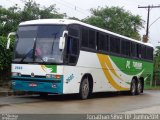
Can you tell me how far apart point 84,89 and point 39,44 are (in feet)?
9.70

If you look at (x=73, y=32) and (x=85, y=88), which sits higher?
(x=73, y=32)

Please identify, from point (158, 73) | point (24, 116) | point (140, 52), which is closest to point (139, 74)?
point (140, 52)

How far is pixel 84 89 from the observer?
64.3 ft

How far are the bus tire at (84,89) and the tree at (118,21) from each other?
38.8 metres

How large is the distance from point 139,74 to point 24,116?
16.4 metres

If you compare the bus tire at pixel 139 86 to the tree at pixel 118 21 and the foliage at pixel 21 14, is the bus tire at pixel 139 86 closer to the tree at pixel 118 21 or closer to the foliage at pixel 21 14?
the foliage at pixel 21 14

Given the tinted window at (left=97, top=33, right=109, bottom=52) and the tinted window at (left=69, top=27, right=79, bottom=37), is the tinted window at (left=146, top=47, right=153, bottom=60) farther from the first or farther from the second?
the tinted window at (left=69, top=27, right=79, bottom=37)

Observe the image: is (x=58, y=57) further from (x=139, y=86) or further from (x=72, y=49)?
(x=139, y=86)

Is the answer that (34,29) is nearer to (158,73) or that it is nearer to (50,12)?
(50,12)

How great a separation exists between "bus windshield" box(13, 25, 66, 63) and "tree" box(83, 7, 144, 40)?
4025 cm

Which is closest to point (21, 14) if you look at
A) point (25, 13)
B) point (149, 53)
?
point (25, 13)

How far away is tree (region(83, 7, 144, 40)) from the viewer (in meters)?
59.3

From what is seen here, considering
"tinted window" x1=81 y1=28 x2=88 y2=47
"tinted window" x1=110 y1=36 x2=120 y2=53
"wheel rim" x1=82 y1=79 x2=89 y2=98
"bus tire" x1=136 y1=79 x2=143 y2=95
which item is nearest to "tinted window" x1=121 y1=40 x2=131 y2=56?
"tinted window" x1=110 y1=36 x2=120 y2=53

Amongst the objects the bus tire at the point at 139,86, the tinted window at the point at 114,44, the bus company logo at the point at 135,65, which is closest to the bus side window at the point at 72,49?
the tinted window at the point at 114,44
